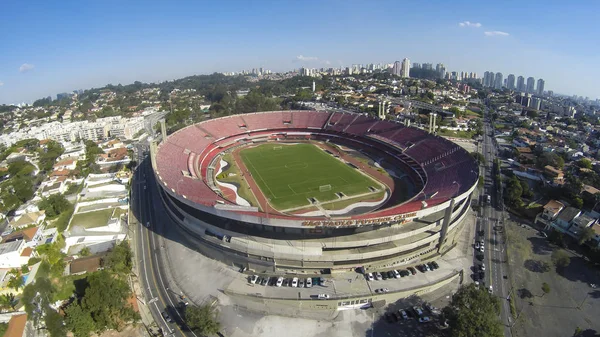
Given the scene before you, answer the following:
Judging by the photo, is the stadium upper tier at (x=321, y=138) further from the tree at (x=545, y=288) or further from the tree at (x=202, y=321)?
the tree at (x=545, y=288)

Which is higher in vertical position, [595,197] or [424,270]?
[595,197]

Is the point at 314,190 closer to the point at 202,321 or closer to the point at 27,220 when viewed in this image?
the point at 202,321

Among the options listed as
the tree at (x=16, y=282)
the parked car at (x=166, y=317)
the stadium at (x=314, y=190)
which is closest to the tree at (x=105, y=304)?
the parked car at (x=166, y=317)

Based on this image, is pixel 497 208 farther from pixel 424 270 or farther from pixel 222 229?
pixel 222 229

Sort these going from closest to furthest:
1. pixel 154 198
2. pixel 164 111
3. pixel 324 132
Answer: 1. pixel 154 198
2. pixel 324 132
3. pixel 164 111

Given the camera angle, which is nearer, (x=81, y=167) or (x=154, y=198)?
(x=154, y=198)

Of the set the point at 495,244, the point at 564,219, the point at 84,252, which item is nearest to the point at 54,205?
the point at 84,252

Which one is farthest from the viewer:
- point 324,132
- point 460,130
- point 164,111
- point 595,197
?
point 164,111

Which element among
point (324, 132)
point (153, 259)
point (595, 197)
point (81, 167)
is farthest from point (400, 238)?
point (81, 167)
